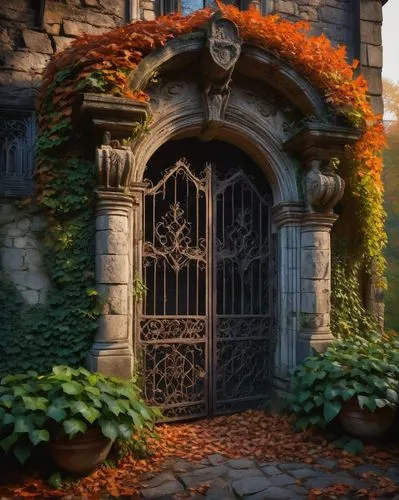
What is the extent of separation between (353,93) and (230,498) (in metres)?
4.17

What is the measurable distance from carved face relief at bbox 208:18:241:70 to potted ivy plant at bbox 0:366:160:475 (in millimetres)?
3177

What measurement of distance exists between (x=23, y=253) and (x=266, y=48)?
321 centimetres

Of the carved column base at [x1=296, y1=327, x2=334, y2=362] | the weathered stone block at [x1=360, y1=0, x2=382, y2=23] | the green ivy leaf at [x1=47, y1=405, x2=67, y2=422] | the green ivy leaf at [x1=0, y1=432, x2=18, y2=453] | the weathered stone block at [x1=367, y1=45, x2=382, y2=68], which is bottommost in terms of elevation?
the green ivy leaf at [x1=0, y1=432, x2=18, y2=453]

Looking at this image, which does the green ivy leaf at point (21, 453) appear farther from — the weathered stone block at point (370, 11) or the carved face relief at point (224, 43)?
the weathered stone block at point (370, 11)

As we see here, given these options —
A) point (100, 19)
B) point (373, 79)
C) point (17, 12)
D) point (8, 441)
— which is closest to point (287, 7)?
point (373, 79)

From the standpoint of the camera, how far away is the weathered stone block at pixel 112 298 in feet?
14.1

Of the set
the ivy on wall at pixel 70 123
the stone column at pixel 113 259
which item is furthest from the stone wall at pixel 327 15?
the stone column at pixel 113 259

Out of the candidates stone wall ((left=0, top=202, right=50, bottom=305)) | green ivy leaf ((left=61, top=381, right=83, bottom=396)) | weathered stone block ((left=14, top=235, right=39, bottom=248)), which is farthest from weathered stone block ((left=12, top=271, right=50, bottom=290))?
green ivy leaf ((left=61, top=381, right=83, bottom=396))

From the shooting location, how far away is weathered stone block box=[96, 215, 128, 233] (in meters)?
4.34

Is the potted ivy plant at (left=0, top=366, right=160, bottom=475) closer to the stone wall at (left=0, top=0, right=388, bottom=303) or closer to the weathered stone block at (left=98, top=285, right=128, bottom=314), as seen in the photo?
the weathered stone block at (left=98, top=285, right=128, bottom=314)

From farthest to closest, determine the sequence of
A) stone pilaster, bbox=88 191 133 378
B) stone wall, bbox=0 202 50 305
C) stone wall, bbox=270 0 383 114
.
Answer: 1. stone wall, bbox=270 0 383 114
2. stone wall, bbox=0 202 50 305
3. stone pilaster, bbox=88 191 133 378

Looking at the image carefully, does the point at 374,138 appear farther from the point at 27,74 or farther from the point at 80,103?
the point at 27,74

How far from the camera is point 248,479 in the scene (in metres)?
3.58

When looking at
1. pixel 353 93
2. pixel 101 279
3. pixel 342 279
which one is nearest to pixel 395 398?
pixel 342 279
